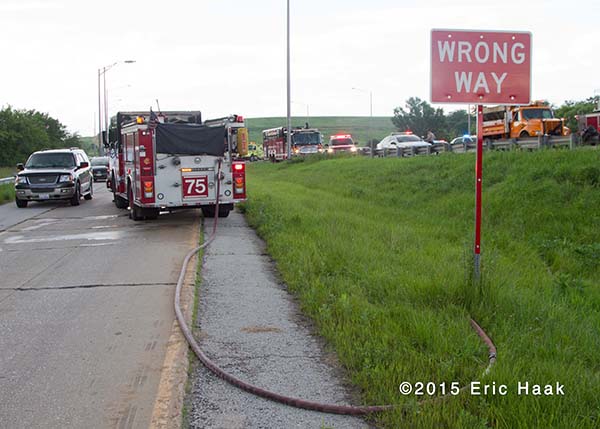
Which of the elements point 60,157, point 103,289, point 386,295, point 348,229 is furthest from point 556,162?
point 60,157

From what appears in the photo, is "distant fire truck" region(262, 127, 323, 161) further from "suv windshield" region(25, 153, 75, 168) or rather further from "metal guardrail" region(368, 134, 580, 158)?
"suv windshield" region(25, 153, 75, 168)

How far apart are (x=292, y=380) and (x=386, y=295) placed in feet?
8.44

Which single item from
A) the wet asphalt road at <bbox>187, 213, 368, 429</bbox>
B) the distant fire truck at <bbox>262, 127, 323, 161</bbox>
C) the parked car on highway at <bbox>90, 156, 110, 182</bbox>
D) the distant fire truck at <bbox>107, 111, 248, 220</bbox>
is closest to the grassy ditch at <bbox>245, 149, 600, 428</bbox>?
the wet asphalt road at <bbox>187, 213, 368, 429</bbox>

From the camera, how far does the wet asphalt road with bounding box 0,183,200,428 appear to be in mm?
4812

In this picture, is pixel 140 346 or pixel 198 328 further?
pixel 198 328

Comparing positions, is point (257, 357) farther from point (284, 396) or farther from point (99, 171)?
point (99, 171)

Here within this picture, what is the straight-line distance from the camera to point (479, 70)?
709 centimetres

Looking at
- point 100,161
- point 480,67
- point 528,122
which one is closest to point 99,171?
point 100,161

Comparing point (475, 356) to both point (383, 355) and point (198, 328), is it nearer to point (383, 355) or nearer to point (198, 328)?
point (383, 355)

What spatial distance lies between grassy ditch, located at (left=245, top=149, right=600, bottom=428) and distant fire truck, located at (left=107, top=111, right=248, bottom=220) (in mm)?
1231

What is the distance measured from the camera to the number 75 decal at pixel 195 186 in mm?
15492

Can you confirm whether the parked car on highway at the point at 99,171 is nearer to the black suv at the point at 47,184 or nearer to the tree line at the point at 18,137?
the black suv at the point at 47,184

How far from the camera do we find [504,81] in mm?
7141

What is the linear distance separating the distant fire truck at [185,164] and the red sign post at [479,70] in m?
9.25
